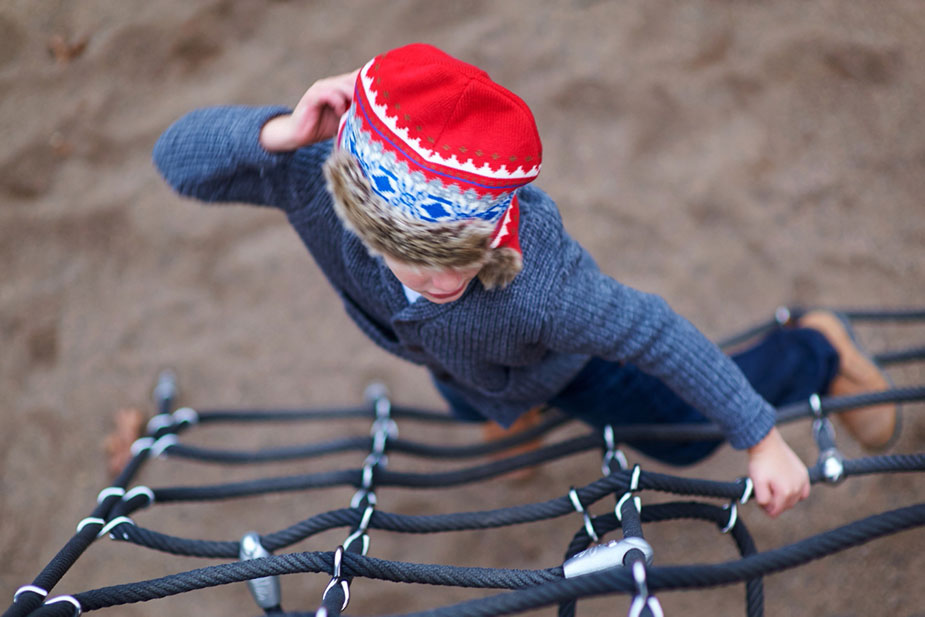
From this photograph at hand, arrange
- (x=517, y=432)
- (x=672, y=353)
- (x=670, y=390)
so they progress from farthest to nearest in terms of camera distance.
→ (x=517, y=432), (x=670, y=390), (x=672, y=353)

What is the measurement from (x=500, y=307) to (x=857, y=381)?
0.80 meters

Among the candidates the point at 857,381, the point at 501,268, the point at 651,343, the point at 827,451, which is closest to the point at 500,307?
the point at 501,268

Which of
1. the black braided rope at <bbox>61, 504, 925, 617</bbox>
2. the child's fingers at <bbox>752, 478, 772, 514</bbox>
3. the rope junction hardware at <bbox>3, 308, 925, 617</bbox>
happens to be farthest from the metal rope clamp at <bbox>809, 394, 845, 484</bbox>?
the black braided rope at <bbox>61, 504, 925, 617</bbox>

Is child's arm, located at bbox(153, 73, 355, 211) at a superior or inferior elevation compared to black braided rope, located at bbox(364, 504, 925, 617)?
superior

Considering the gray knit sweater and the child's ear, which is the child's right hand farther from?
the child's ear

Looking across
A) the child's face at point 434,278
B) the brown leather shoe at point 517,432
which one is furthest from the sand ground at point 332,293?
the child's face at point 434,278

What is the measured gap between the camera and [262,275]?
152 cm

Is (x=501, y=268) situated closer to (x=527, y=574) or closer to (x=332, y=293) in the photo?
(x=527, y=574)

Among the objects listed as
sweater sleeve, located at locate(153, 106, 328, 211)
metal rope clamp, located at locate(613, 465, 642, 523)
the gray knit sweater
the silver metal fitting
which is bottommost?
metal rope clamp, located at locate(613, 465, 642, 523)

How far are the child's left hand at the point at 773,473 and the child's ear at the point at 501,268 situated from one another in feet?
1.30

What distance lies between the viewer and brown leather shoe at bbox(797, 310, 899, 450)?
1.21 m

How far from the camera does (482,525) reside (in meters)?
0.86

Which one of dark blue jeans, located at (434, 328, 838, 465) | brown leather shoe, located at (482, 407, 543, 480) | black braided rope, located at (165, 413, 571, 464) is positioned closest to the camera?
dark blue jeans, located at (434, 328, 838, 465)

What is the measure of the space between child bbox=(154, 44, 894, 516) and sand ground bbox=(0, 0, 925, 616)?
525 mm
